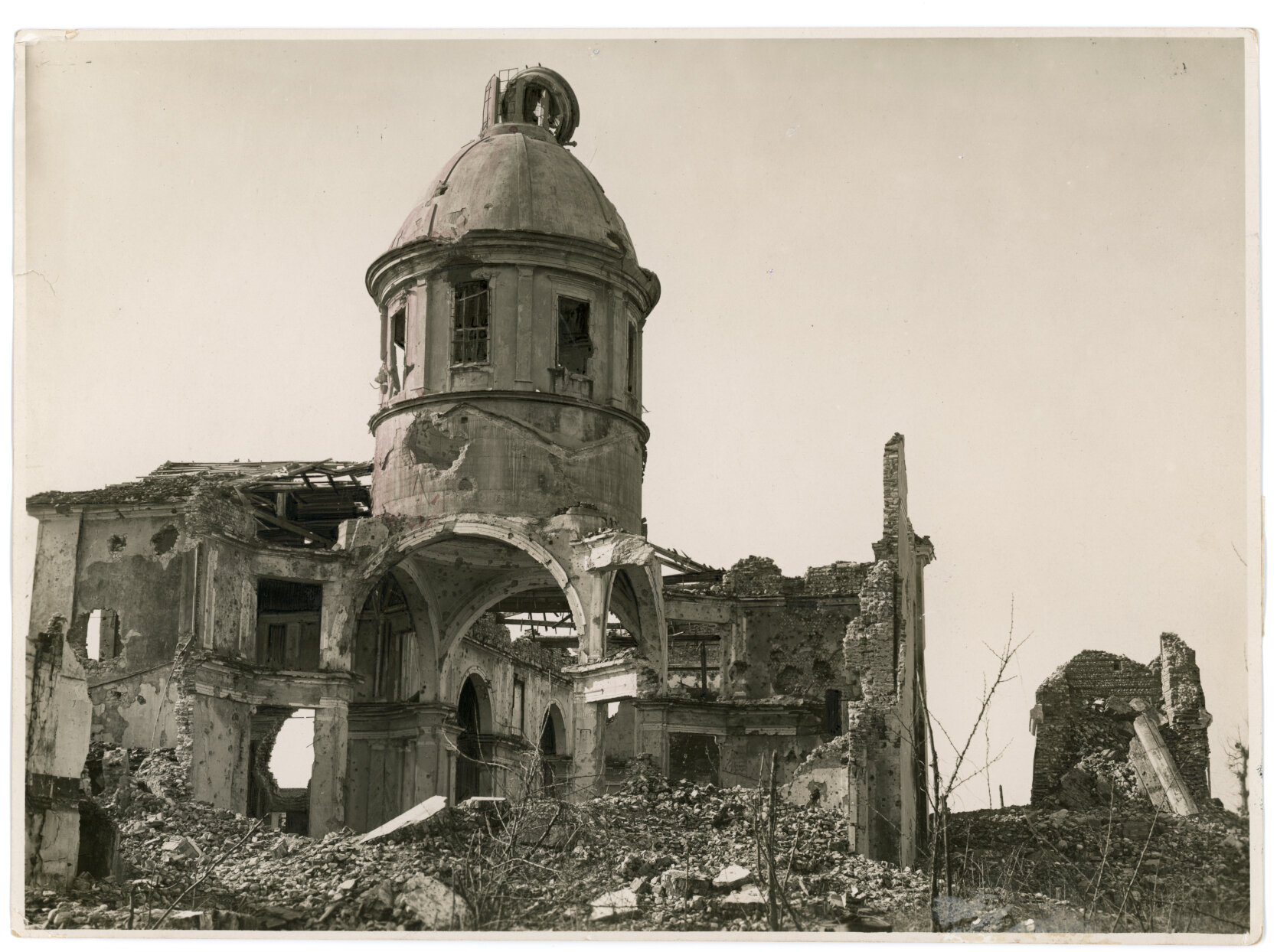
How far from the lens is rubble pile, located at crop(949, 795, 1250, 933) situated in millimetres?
22547

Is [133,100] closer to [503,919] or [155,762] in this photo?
[155,762]

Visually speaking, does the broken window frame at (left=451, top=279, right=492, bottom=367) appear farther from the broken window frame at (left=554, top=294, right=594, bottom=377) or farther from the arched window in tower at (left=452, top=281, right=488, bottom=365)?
the broken window frame at (left=554, top=294, right=594, bottom=377)

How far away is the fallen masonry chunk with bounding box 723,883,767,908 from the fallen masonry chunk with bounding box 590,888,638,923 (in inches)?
37.8

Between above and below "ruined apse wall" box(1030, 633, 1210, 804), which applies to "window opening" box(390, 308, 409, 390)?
above

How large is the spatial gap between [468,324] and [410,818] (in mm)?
7490

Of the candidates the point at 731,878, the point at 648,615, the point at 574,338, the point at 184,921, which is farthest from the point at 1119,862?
the point at 184,921

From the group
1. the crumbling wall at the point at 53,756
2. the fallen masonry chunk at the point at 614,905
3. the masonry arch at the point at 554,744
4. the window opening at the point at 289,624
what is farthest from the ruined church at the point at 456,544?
the masonry arch at the point at 554,744

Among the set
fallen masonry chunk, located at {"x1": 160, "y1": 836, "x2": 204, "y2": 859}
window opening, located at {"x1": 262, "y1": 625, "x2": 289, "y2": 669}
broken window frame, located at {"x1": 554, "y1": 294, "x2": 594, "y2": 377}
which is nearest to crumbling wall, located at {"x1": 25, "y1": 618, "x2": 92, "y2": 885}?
fallen masonry chunk, located at {"x1": 160, "y1": 836, "x2": 204, "y2": 859}

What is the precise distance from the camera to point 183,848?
2369 cm

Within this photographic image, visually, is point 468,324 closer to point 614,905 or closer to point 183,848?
point 183,848

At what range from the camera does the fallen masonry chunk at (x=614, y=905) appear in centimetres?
2155

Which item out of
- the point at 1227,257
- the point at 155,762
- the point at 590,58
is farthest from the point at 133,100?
the point at 1227,257

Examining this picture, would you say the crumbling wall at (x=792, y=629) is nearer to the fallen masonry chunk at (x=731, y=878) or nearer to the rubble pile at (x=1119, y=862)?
the rubble pile at (x=1119, y=862)

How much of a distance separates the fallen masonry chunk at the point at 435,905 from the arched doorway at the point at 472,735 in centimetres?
1030
